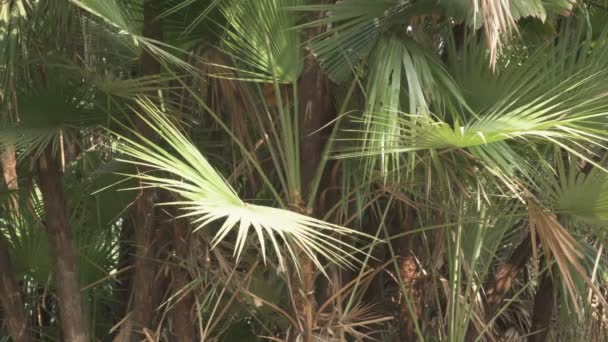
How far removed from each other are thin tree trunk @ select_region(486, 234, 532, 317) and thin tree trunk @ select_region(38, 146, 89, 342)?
1540 millimetres

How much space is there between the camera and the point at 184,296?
3.29 metres

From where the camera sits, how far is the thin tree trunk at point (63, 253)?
3438mm

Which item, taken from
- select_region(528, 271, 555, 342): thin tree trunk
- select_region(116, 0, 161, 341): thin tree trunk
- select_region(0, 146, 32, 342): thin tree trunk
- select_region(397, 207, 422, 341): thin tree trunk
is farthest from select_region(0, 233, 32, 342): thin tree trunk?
select_region(528, 271, 555, 342): thin tree trunk

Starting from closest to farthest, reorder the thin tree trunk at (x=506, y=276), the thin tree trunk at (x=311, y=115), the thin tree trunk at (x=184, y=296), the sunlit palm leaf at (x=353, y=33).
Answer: the sunlit palm leaf at (x=353, y=33) < the thin tree trunk at (x=311, y=115) < the thin tree trunk at (x=184, y=296) < the thin tree trunk at (x=506, y=276)

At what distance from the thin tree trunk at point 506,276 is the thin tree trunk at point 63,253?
1.54 metres

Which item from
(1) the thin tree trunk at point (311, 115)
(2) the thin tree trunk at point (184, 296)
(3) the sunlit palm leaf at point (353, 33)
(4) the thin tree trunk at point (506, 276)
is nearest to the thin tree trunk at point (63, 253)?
(2) the thin tree trunk at point (184, 296)

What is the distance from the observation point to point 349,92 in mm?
3035

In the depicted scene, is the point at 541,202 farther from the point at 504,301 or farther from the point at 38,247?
the point at 38,247

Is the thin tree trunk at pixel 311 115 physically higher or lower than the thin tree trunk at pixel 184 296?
higher

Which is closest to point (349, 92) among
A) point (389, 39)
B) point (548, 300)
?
point (389, 39)

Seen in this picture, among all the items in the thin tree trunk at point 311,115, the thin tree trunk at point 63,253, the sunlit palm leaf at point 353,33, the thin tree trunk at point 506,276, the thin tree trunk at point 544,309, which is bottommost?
the thin tree trunk at point 544,309

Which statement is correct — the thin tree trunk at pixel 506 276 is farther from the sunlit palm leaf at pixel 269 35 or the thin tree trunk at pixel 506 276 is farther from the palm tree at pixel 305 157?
the sunlit palm leaf at pixel 269 35

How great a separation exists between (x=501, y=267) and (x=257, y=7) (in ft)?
5.27

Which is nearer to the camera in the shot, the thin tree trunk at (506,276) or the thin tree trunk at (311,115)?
the thin tree trunk at (311,115)
